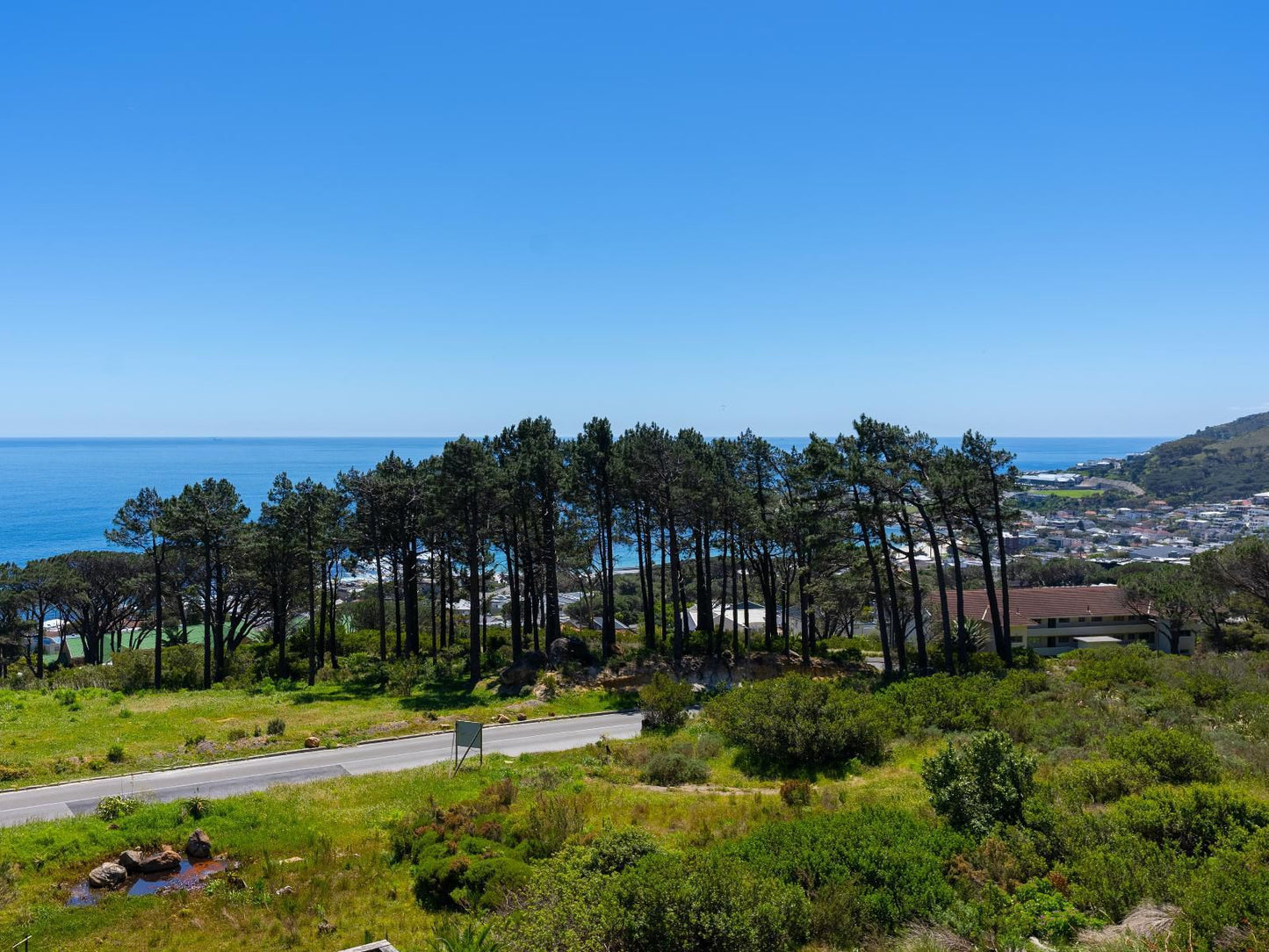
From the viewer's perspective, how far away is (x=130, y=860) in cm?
1388

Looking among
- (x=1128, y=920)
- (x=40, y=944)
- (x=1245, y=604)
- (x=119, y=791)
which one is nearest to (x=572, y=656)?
(x=119, y=791)

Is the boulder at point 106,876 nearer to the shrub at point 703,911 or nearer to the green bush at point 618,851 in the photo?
the green bush at point 618,851

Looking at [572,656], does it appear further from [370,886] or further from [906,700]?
[370,886]

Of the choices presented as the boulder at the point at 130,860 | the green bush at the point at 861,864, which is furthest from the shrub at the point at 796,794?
the boulder at the point at 130,860

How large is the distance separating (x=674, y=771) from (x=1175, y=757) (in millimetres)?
11149

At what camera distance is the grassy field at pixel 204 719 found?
22.3 meters

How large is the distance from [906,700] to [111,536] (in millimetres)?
43129

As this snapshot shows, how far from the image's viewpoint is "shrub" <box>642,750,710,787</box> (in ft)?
62.9

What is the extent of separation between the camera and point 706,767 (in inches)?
783

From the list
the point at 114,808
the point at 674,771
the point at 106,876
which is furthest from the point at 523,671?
the point at 106,876

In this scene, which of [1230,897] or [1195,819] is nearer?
[1230,897]

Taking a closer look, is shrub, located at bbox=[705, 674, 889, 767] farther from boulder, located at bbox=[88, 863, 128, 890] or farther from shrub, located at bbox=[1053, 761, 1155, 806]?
boulder, located at bbox=[88, 863, 128, 890]

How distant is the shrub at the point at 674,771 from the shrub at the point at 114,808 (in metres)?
12.4

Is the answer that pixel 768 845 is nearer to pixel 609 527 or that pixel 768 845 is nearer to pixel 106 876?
pixel 106 876
